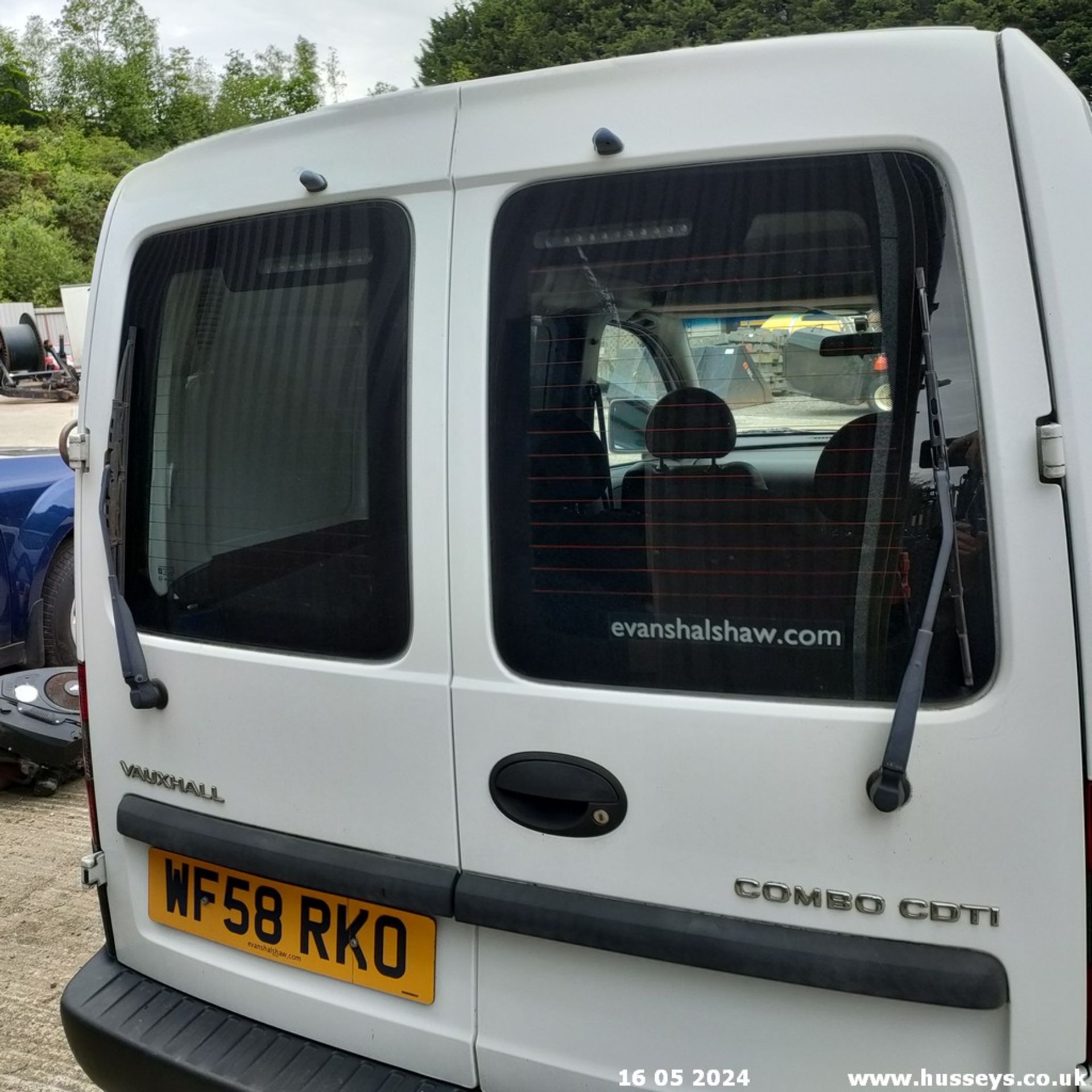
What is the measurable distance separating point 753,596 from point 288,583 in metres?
0.87

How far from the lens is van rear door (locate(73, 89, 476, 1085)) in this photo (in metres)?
1.73

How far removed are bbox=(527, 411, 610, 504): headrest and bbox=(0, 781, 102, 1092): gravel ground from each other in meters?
2.28

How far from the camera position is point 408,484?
1.72 meters

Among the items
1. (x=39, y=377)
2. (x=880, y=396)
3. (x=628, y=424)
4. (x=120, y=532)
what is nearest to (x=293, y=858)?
(x=120, y=532)

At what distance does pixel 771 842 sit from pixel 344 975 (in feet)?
2.83

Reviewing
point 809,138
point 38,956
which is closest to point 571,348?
point 809,138

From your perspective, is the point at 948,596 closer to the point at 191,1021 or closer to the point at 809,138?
the point at 809,138

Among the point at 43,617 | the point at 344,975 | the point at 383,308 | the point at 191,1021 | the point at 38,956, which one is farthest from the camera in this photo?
the point at 43,617

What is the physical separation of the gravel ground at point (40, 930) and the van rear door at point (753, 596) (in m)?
1.84

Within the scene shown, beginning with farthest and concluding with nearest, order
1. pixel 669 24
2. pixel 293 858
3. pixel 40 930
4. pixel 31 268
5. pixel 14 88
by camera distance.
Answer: pixel 14 88 < pixel 31 268 < pixel 669 24 < pixel 40 930 < pixel 293 858

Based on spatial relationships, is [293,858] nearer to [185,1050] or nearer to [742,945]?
[185,1050]

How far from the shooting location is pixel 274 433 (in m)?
1.92

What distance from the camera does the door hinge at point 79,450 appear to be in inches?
81.9

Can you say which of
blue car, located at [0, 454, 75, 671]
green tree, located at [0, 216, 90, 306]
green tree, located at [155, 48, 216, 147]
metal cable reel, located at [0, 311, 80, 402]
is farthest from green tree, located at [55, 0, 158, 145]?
blue car, located at [0, 454, 75, 671]
